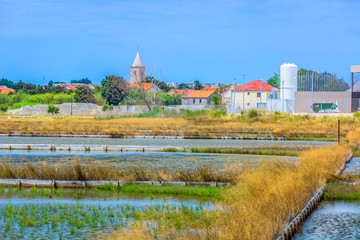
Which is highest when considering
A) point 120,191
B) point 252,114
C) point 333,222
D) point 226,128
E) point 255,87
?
point 255,87

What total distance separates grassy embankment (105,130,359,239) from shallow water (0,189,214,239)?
3.05ft

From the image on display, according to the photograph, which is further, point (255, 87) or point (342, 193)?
point (255, 87)

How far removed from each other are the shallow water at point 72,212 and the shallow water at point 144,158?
492 cm

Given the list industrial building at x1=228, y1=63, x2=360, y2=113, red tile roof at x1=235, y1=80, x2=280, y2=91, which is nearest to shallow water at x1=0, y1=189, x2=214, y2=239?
industrial building at x1=228, y1=63, x2=360, y2=113

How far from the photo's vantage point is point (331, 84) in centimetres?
5472

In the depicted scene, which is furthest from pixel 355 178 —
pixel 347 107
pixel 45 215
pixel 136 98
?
pixel 136 98

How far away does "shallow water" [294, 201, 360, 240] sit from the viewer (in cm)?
874

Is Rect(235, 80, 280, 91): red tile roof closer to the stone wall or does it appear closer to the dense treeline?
the dense treeline

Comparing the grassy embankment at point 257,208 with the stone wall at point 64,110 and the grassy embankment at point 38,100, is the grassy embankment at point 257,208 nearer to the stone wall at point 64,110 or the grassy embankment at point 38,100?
the stone wall at point 64,110

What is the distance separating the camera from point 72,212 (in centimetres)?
996

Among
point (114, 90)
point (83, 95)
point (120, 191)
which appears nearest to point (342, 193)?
point (120, 191)

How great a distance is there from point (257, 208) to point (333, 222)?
242 centimetres

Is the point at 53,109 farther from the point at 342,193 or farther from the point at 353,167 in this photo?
the point at 342,193

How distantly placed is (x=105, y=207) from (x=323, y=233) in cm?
411
